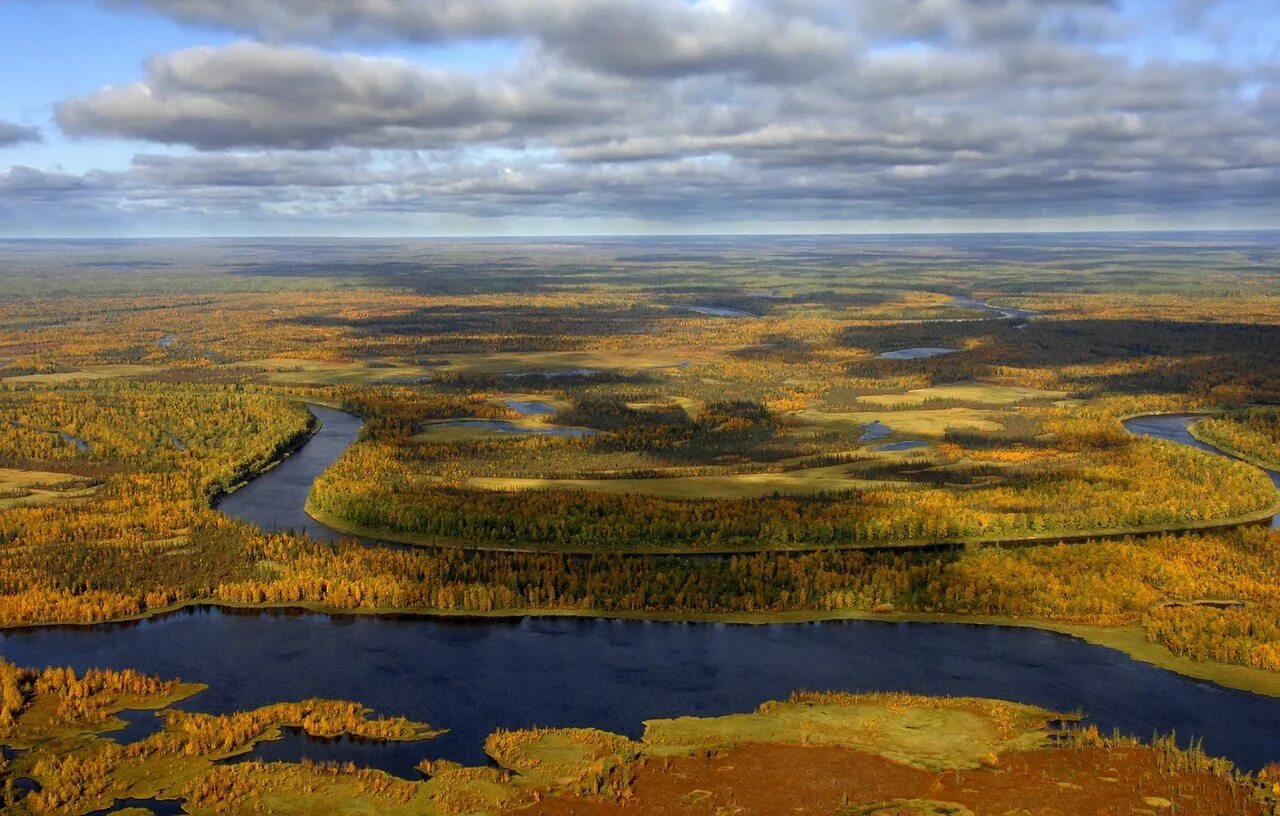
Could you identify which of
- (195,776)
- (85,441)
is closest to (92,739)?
(195,776)

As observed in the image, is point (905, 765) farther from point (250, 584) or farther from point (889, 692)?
point (250, 584)

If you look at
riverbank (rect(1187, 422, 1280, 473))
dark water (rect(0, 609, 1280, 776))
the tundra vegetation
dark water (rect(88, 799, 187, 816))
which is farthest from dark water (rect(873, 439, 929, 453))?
dark water (rect(88, 799, 187, 816))

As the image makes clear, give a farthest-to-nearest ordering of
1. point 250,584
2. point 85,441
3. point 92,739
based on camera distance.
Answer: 1. point 85,441
2. point 250,584
3. point 92,739

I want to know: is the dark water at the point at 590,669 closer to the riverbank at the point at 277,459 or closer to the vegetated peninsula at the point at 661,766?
the vegetated peninsula at the point at 661,766

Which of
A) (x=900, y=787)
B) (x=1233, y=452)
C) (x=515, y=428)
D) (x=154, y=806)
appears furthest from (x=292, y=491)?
(x=1233, y=452)

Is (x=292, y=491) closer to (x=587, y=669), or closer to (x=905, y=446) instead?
(x=587, y=669)

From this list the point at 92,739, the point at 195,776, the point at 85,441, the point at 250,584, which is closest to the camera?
the point at 195,776

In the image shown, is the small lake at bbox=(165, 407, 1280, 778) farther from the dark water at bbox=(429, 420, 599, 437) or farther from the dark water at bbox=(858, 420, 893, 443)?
the dark water at bbox=(429, 420, 599, 437)
